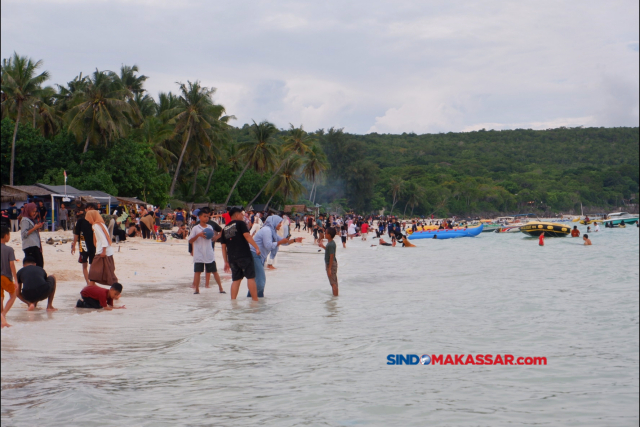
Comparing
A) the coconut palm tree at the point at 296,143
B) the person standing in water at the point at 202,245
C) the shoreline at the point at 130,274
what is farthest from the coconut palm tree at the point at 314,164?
the person standing in water at the point at 202,245

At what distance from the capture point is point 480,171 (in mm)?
111688

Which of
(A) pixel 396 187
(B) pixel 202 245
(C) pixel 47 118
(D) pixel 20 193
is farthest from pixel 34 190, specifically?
(A) pixel 396 187

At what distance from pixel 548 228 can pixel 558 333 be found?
32.4m

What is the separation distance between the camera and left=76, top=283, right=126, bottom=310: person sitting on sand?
25.6 ft

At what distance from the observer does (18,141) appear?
3303 centimetres

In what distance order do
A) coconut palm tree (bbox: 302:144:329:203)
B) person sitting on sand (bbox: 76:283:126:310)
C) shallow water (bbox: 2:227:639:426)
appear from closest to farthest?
1. shallow water (bbox: 2:227:639:426)
2. person sitting on sand (bbox: 76:283:126:310)
3. coconut palm tree (bbox: 302:144:329:203)

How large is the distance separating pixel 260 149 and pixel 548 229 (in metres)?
23.3

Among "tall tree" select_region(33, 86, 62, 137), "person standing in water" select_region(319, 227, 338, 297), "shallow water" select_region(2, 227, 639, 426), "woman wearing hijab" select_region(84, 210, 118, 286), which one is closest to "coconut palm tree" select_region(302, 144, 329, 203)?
"tall tree" select_region(33, 86, 62, 137)

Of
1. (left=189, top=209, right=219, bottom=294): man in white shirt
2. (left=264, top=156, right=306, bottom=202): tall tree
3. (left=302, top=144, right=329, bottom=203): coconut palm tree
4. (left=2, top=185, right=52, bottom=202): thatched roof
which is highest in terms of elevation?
(left=302, top=144, right=329, bottom=203): coconut palm tree

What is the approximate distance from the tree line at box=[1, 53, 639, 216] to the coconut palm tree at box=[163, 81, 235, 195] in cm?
8

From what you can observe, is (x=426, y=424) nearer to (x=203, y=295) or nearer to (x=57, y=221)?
(x=203, y=295)

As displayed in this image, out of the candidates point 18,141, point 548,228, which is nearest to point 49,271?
point 18,141

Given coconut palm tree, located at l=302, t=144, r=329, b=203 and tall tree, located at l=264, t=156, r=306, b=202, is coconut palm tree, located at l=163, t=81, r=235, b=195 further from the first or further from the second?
coconut palm tree, located at l=302, t=144, r=329, b=203

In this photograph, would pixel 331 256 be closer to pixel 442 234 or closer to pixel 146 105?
pixel 442 234
